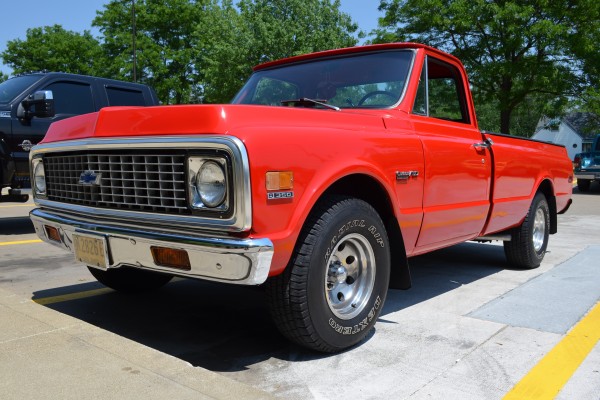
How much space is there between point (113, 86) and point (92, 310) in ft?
18.4

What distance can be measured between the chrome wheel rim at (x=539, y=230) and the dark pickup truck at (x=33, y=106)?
6.18 m

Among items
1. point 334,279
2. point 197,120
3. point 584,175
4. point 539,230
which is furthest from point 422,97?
point 584,175

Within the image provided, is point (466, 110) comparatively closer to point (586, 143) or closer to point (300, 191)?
point (300, 191)

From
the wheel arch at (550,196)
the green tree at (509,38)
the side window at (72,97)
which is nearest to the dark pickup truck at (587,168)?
the green tree at (509,38)

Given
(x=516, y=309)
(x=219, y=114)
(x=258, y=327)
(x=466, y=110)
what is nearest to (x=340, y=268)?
(x=258, y=327)

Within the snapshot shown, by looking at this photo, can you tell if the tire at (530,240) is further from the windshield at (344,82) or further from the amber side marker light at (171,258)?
the amber side marker light at (171,258)

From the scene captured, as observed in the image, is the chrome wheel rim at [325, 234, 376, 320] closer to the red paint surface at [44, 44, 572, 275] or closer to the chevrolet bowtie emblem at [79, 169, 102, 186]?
the red paint surface at [44, 44, 572, 275]

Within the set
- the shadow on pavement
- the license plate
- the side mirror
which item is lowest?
the shadow on pavement

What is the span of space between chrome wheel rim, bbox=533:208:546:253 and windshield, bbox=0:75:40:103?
23.4ft

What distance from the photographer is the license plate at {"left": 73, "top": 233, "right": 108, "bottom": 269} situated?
9.87 ft

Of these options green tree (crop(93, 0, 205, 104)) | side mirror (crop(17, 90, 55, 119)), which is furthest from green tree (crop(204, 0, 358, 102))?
side mirror (crop(17, 90, 55, 119))

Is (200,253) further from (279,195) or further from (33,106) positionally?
(33,106)

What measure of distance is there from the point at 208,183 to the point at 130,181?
1.96ft

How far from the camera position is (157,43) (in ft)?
111
